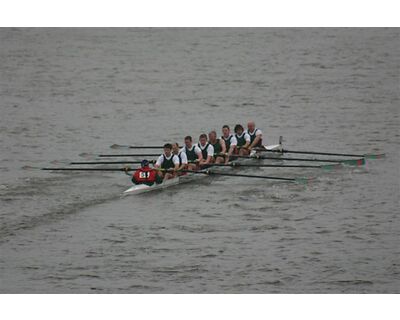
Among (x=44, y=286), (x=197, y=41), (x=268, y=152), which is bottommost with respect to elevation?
(x=44, y=286)

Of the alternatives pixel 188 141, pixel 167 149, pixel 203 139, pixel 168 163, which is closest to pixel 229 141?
pixel 203 139

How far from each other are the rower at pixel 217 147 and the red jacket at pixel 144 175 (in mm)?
2682

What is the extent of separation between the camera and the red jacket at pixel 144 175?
24.6 meters

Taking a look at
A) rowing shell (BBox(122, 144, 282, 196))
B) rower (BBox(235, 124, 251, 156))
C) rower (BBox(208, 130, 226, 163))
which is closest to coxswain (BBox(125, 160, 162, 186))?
rowing shell (BBox(122, 144, 282, 196))

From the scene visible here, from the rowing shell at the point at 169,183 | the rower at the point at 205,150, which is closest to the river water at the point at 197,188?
the rowing shell at the point at 169,183

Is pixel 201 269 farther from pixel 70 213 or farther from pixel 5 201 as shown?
pixel 5 201

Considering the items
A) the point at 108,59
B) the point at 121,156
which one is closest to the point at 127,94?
the point at 108,59

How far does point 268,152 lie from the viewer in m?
29.7

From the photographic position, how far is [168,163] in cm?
2550

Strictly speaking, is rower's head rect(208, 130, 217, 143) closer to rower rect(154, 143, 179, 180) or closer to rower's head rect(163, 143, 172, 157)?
rower rect(154, 143, 179, 180)

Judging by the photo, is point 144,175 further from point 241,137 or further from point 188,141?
point 241,137

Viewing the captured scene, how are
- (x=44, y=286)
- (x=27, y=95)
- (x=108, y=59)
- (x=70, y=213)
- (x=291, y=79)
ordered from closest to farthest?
(x=44, y=286) < (x=70, y=213) < (x=27, y=95) < (x=291, y=79) < (x=108, y=59)

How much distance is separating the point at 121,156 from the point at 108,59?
2774 centimetres

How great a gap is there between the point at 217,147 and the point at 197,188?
5.97ft
